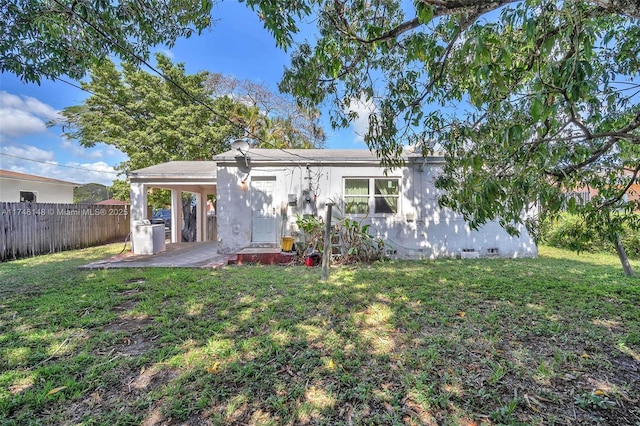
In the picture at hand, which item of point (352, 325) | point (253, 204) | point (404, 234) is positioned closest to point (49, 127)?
point (253, 204)

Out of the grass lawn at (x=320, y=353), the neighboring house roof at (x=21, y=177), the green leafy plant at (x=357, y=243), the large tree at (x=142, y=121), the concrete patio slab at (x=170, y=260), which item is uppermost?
the large tree at (x=142, y=121)

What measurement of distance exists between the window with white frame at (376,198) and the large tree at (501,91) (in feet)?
13.9

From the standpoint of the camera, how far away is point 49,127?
1598 centimetres

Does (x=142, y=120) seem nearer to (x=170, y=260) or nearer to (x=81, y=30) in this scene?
(x=170, y=260)

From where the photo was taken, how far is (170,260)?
8289 mm

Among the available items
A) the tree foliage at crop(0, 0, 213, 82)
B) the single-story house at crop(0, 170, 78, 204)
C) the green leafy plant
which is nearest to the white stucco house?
the green leafy plant

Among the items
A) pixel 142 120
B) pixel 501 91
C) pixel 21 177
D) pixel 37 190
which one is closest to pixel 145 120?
pixel 142 120

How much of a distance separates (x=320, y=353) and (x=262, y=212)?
6.75 m

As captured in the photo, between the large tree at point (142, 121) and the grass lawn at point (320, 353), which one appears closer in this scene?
the grass lawn at point (320, 353)

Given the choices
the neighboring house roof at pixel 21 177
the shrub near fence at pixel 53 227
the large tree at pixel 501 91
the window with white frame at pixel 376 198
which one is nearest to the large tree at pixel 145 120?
the shrub near fence at pixel 53 227

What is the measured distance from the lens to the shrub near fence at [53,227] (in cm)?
872

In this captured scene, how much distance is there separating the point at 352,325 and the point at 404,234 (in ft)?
19.0

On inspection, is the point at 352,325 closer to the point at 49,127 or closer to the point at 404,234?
the point at 404,234

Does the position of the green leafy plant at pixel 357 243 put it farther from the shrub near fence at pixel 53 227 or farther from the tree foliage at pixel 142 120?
the tree foliage at pixel 142 120
